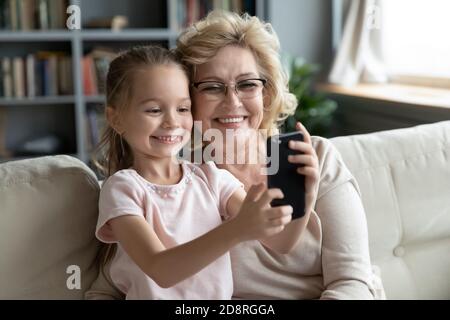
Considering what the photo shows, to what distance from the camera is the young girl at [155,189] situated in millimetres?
1005

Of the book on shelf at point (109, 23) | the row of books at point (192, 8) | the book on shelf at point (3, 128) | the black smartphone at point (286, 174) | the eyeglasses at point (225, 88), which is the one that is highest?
the row of books at point (192, 8)

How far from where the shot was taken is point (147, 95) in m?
1.08

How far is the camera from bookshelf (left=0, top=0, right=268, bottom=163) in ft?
11.0

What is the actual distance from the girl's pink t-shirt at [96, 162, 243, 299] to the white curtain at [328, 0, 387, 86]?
2.30m

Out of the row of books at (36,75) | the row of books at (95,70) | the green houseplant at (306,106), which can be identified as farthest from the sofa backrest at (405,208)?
the row of books at (36,75)

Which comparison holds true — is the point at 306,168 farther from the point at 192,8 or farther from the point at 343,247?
the point at 192,8

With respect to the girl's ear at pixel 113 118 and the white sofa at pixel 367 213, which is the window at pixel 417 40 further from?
the girl's ear at pixel 113 118

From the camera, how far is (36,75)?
3430 mm

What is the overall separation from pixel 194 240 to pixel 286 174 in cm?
18

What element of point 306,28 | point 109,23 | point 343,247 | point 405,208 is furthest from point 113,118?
point 306,28
